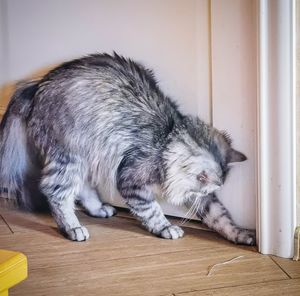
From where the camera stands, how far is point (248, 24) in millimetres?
1643

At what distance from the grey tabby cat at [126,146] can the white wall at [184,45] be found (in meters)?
0.04

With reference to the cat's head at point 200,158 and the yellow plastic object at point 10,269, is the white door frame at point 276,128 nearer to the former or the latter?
the cat's head at point 200,158

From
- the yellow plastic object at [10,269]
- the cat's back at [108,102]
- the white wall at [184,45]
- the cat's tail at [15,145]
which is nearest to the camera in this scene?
the yellow plastic object at [10,269]

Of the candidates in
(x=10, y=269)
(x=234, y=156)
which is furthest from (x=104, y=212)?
(x=10, y=269)

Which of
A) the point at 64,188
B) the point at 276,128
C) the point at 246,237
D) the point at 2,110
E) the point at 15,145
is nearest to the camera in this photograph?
the point at 276,128

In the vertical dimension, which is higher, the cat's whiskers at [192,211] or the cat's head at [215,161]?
the cat's head at [215,161]

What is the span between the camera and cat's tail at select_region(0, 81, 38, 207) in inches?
79.7

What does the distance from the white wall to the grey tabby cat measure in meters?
0.04

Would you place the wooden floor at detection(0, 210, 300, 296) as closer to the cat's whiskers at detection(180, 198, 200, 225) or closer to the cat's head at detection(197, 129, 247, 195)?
the cat's whiskers at detection(180, 198, 200, 225)

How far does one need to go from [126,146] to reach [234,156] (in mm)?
333

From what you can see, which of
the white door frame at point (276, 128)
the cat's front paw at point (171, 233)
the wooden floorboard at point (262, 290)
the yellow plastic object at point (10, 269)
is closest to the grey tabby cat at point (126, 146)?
the cat's front paw at point (171, 233)

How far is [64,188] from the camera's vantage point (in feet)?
6.10

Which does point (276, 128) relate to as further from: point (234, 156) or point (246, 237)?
point (246, 237)

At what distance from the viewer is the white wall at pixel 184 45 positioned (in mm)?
1681
